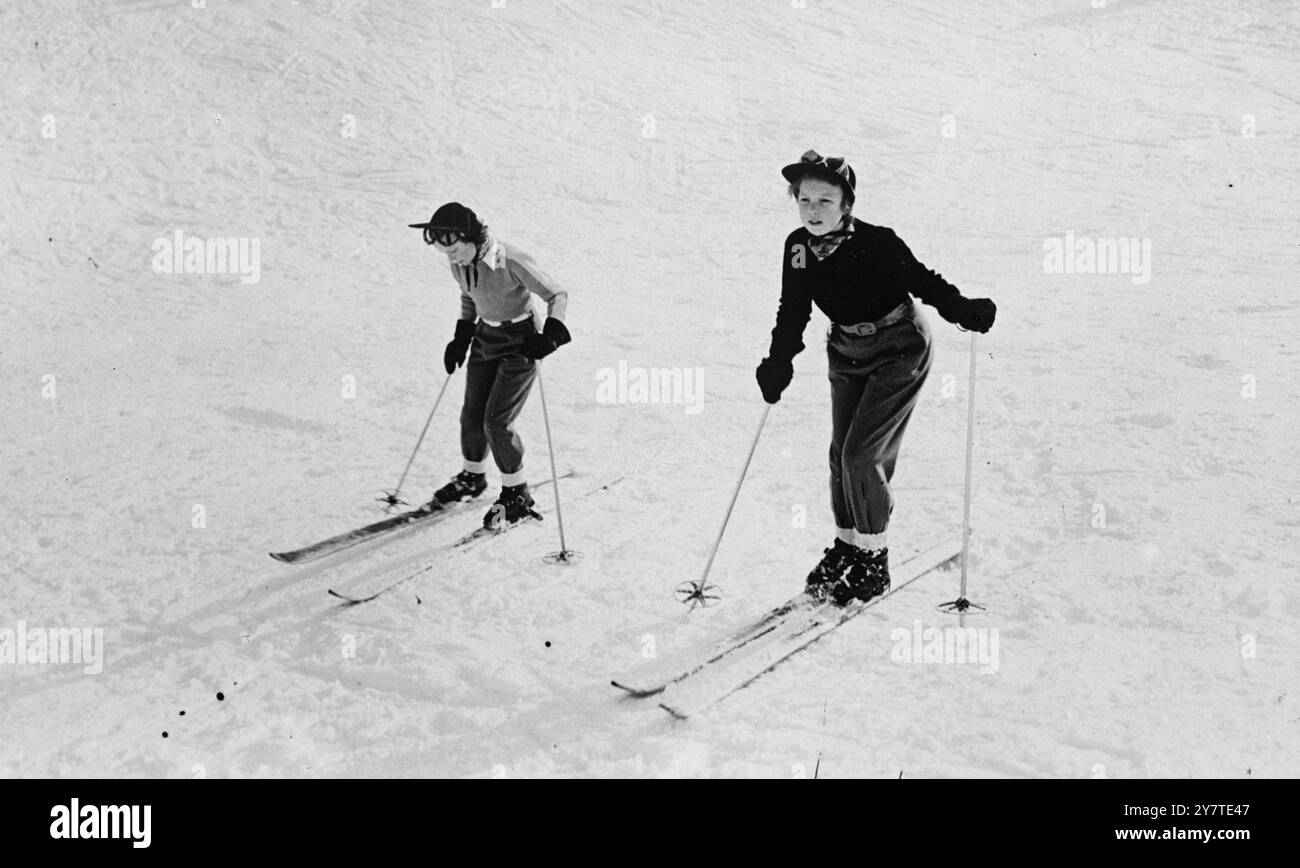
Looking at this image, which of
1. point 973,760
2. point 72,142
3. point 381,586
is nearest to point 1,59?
point 72,142

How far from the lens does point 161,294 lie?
1230 centimetres

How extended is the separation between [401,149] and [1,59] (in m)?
6.35

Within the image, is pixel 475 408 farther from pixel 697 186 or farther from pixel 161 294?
pixel 697 186

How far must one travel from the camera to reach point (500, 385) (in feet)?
22.3

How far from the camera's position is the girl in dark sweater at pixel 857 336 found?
5254 millimetres

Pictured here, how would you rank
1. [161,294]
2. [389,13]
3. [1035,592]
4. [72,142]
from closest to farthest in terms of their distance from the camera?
[1035,592]
[161,294]
[72,142]
[389,13]

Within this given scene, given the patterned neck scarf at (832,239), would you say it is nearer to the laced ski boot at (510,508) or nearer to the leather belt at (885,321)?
the leather belt at (885,321)

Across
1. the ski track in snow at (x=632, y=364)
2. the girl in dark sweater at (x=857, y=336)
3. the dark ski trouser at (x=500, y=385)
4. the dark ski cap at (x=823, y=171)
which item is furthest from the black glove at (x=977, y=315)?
the dark ski trouser at (x=500, y=385)

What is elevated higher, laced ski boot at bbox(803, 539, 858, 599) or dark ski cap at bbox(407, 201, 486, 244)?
dark ski cap at bbox(407, 201, 486, 244)

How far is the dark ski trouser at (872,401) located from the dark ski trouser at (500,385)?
1.98 meters

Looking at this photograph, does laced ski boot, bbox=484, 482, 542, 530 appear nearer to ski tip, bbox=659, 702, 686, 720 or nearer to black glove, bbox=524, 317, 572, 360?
black glove, bbox=524, 317, 572, 360

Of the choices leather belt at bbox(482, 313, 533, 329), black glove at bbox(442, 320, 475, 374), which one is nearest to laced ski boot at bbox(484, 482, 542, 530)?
black glove at bbox(442, 320, 475, 374)

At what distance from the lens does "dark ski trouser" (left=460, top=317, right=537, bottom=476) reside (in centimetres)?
678

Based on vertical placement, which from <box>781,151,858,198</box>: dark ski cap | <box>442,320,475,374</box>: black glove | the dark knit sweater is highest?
<box>781,151,858,198</box>: dark ski cap
